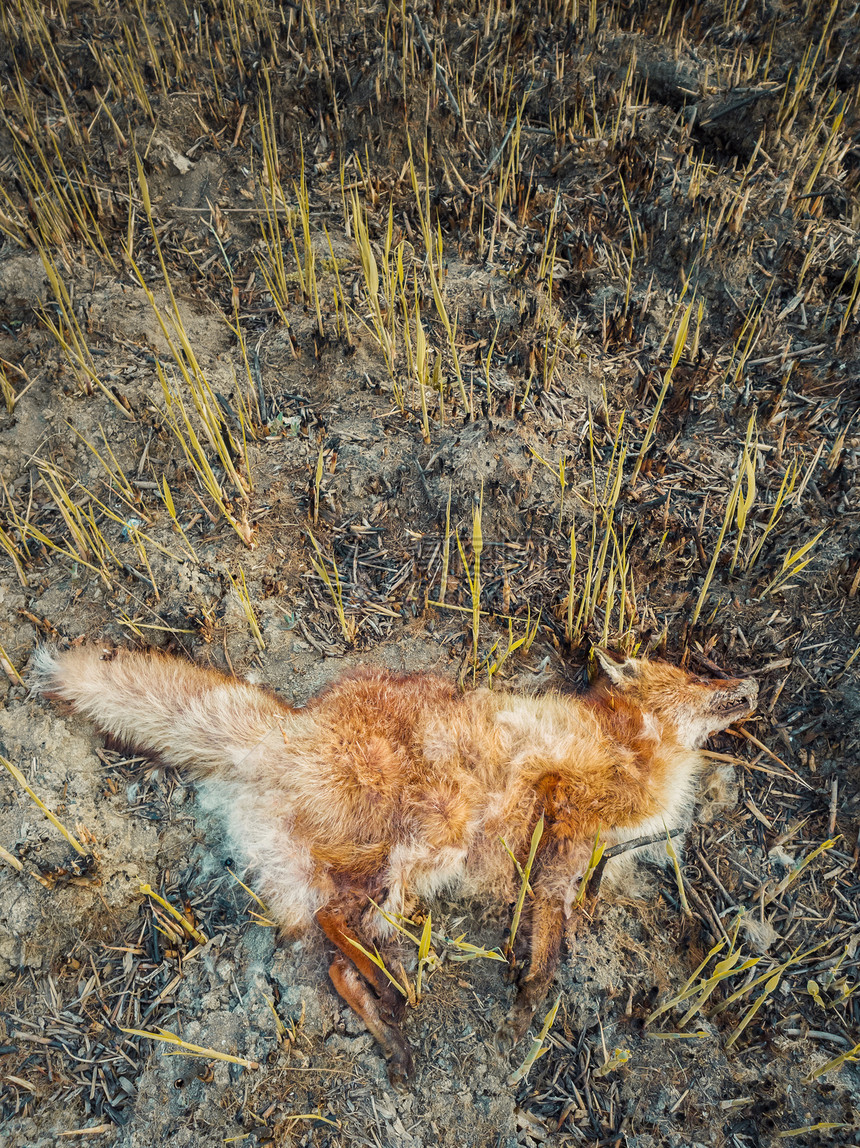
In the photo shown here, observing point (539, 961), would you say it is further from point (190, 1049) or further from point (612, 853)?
point (190, 1049)

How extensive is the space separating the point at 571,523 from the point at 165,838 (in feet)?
6.60

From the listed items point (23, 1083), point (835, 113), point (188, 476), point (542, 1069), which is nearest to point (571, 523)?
point (188, 476)

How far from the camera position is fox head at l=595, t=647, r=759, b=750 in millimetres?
2457

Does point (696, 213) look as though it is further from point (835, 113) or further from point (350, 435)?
point (350, 435)

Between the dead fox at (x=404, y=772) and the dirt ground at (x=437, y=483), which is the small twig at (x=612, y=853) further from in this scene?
the dirt ground at (x=437, y=483)

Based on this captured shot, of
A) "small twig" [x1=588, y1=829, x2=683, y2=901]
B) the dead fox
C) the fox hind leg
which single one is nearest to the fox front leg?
the dead fox

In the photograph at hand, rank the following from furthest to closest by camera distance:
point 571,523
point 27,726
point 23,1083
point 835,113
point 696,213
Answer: point 835,113 → point 696,213 → point 571,523 → point 27,726 → point 23,1083

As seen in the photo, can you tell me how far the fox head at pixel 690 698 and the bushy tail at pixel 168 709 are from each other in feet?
4.42

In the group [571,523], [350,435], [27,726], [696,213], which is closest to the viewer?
[27,726]

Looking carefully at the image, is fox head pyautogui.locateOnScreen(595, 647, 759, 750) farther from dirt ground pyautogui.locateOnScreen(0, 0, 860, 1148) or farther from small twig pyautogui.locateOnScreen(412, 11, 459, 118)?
small twig pyautogui.locateOnScreen(412, 11, 459, 118)

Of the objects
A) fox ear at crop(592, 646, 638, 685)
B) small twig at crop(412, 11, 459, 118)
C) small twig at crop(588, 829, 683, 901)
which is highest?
small twig at crop(412, 11, 459, 118)

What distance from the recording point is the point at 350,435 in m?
3.01

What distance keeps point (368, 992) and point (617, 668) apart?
144 cm

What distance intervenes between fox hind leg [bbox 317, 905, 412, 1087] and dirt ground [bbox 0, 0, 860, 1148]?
0.20 ft
